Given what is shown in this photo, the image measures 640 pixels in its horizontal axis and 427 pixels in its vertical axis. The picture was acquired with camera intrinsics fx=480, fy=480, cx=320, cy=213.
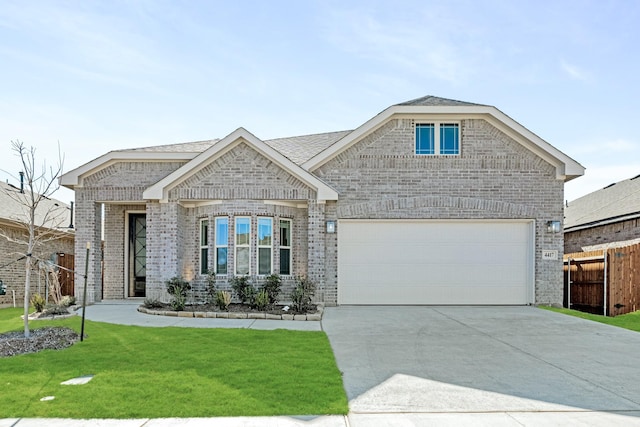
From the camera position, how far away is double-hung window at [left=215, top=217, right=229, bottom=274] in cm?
1379

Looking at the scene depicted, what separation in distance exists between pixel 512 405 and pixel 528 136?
34.5 feet

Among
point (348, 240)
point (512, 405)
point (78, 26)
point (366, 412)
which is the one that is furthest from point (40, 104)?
point (512, 405)

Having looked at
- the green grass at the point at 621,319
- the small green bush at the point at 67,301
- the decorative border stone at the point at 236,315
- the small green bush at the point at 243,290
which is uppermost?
the small green bush at the point at 243,290

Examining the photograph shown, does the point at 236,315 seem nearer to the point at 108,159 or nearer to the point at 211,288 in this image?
the point at 211,288

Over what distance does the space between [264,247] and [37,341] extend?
6.62m

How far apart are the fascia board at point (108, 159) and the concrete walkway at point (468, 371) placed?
15.6ft

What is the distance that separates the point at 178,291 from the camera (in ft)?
41.2

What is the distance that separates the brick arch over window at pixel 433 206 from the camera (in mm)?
14031

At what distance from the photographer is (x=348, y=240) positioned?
1418cm

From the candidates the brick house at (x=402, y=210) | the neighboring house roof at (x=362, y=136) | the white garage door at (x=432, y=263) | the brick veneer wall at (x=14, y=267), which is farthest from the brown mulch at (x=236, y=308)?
the brick veneer wall at (x=14, y=267)

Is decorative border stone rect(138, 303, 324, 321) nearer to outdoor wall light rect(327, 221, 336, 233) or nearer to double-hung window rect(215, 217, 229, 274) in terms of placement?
double-hung window rect(215, 217, 229, 274)

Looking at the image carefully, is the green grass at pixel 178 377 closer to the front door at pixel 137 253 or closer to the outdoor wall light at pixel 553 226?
the front door at pixel 137 253

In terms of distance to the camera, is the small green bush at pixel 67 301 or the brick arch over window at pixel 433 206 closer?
the small green bush at pixel 67 301

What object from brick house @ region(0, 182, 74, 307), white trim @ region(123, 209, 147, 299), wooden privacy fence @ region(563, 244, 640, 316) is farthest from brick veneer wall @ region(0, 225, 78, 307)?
wooden privacy fence @ region(563, 244, 640, 316)
